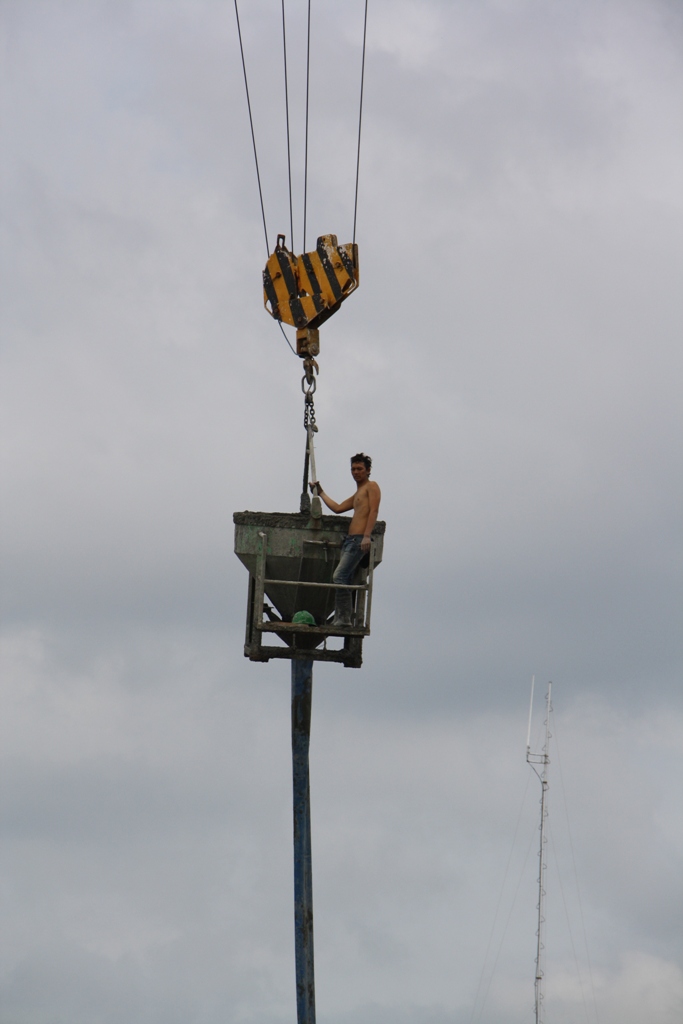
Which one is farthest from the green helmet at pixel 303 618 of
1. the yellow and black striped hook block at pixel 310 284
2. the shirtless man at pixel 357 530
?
the yellow and black striped hook block at pixel 310 284

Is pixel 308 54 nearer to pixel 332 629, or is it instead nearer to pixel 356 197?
pixel 356 197

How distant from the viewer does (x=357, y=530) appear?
73.7 feet

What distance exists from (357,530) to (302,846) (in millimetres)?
4283

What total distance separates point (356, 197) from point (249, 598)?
5308mm

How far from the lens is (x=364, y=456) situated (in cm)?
2253

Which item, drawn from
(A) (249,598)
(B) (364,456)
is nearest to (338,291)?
(B) (364,456)

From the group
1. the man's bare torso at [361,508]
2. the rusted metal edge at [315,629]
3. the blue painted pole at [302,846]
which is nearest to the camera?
the rusted metal edge at [315,629]

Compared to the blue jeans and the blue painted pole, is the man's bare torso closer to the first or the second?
the blue jeans

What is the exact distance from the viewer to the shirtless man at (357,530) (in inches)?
882

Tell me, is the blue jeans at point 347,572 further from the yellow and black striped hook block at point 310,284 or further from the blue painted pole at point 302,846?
the yellow and black striped hook block at point 310,284

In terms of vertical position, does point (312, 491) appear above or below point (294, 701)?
above

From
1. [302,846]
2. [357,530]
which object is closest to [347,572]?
[357,530]

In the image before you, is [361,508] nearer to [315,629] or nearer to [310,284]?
[315,629]

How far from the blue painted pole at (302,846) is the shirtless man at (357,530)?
1.43 metres
